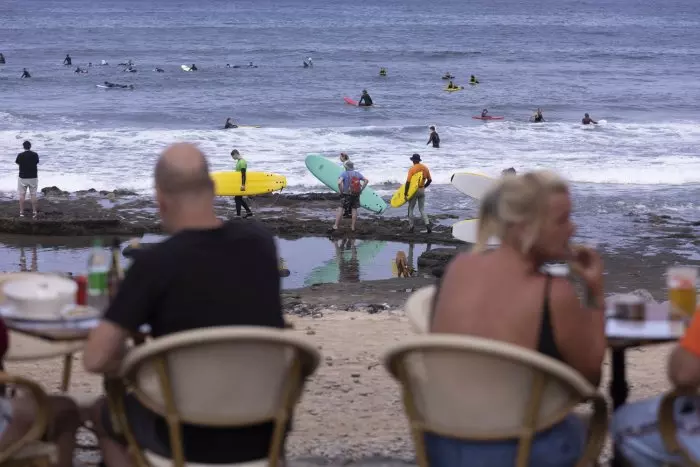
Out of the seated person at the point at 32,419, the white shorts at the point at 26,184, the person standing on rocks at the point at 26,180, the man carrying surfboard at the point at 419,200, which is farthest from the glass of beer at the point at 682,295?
the white shorts at the point at 26,184

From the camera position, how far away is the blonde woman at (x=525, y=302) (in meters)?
2.73

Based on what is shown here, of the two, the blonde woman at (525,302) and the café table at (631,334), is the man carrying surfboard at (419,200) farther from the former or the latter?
the blonde woman at (525,302)

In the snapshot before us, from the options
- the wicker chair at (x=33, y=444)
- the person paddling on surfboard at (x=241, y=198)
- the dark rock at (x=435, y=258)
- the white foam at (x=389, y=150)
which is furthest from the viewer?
the white foam at (x=389, y=150)

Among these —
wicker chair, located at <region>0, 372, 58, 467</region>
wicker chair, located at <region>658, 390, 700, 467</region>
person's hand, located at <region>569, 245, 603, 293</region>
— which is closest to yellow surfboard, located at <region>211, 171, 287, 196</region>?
wicker chair, located at <region>0, 372, 58, 467</region>

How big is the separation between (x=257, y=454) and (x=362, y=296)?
8.89 meters

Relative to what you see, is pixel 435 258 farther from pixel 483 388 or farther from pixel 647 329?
pixel 483 388

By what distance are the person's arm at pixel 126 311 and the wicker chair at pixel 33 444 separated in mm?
267

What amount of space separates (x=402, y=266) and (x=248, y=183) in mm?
5412

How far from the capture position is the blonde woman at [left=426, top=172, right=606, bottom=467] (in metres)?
2.73

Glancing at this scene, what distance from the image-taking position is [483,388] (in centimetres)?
265

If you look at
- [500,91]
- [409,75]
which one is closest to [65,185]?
[500,91]

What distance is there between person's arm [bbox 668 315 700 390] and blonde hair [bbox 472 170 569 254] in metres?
0.46

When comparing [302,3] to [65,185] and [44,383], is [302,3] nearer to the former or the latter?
[65,185]

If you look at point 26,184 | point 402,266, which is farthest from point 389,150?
point 402,266
